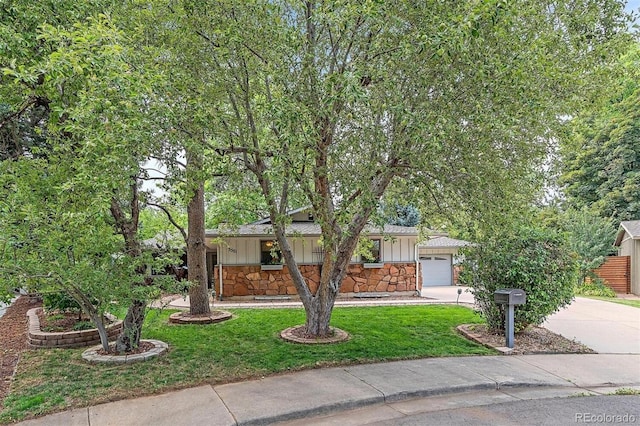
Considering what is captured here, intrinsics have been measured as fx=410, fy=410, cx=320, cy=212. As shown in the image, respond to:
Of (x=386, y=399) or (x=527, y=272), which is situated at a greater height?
(x=527, y=272)

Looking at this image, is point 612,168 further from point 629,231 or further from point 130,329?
point 130,329

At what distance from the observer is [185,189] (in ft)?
18.8

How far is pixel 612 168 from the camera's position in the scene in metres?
21.5

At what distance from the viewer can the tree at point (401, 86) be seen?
4988mm

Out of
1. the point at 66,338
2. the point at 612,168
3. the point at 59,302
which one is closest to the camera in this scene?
the point at 66,338

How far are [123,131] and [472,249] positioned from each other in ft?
20.9

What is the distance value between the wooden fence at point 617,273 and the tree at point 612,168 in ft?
11.8

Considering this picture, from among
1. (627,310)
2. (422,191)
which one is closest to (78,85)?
(422,191)

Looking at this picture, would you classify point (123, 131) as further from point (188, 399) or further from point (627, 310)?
point (627, 310)

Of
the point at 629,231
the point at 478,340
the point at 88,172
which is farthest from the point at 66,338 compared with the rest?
the point at 629,231

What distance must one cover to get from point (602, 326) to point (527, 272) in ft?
11.9

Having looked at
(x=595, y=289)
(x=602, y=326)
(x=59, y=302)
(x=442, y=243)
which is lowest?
(x=595, y=289)

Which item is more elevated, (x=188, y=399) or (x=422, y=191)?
(x=422, y=191)

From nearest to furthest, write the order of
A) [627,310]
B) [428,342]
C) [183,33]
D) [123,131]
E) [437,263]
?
[123,131]
[183,33]
[428,342]
[627,310]
[437,263]
